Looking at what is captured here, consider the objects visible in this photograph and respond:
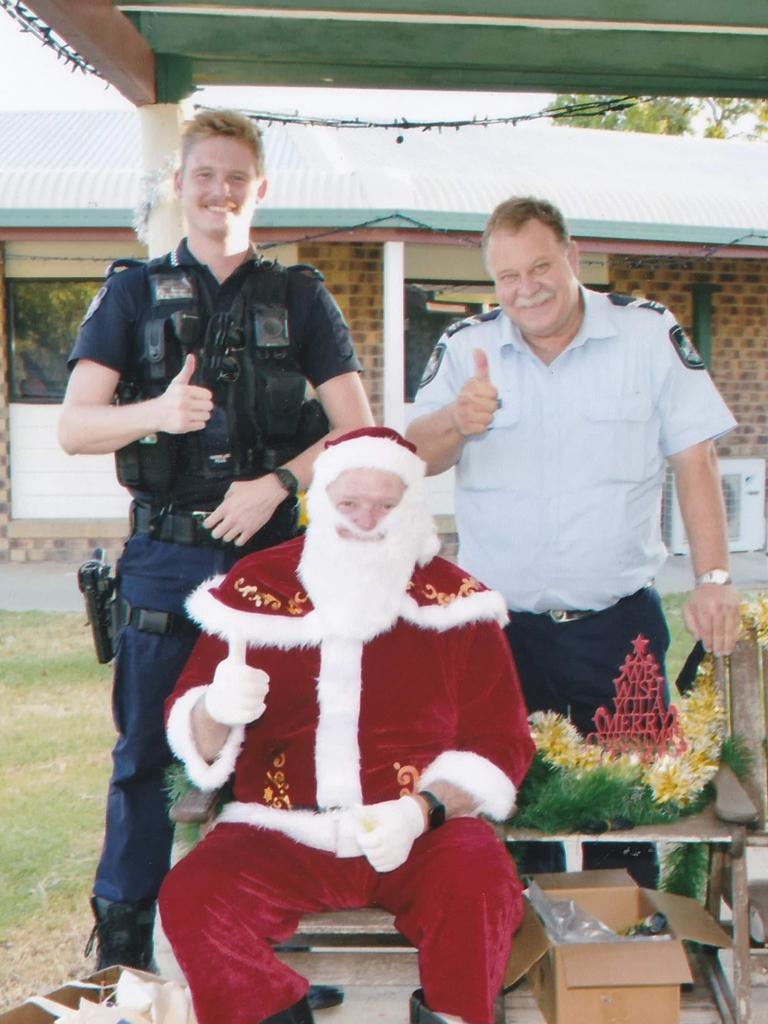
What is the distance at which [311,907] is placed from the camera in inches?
103

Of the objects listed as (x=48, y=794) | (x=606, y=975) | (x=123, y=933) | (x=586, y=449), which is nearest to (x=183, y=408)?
(x=586, y=449)

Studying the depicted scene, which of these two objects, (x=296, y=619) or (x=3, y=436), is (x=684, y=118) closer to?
(x=3, y=436)

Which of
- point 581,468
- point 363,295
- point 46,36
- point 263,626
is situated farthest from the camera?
point 363,295

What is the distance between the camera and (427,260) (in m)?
10.3

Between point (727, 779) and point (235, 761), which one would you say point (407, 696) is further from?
point (727, 779)

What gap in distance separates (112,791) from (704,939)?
147cm

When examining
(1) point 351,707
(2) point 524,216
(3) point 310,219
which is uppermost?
(3) point 310,219

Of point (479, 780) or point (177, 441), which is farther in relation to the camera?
point (177, 441)

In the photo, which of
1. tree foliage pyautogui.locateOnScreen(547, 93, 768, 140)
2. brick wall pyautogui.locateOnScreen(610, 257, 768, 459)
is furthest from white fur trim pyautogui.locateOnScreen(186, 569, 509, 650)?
tree foliage pyautogui.locateOnScreen(547, 93, 768, 140)

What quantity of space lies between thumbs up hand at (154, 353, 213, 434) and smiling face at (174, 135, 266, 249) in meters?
0.44

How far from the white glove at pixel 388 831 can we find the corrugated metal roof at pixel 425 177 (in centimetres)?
678

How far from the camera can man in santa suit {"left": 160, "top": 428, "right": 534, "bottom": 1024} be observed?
252 cm

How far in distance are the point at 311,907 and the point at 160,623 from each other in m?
0.81

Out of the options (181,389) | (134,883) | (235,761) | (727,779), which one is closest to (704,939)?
(727,779)
